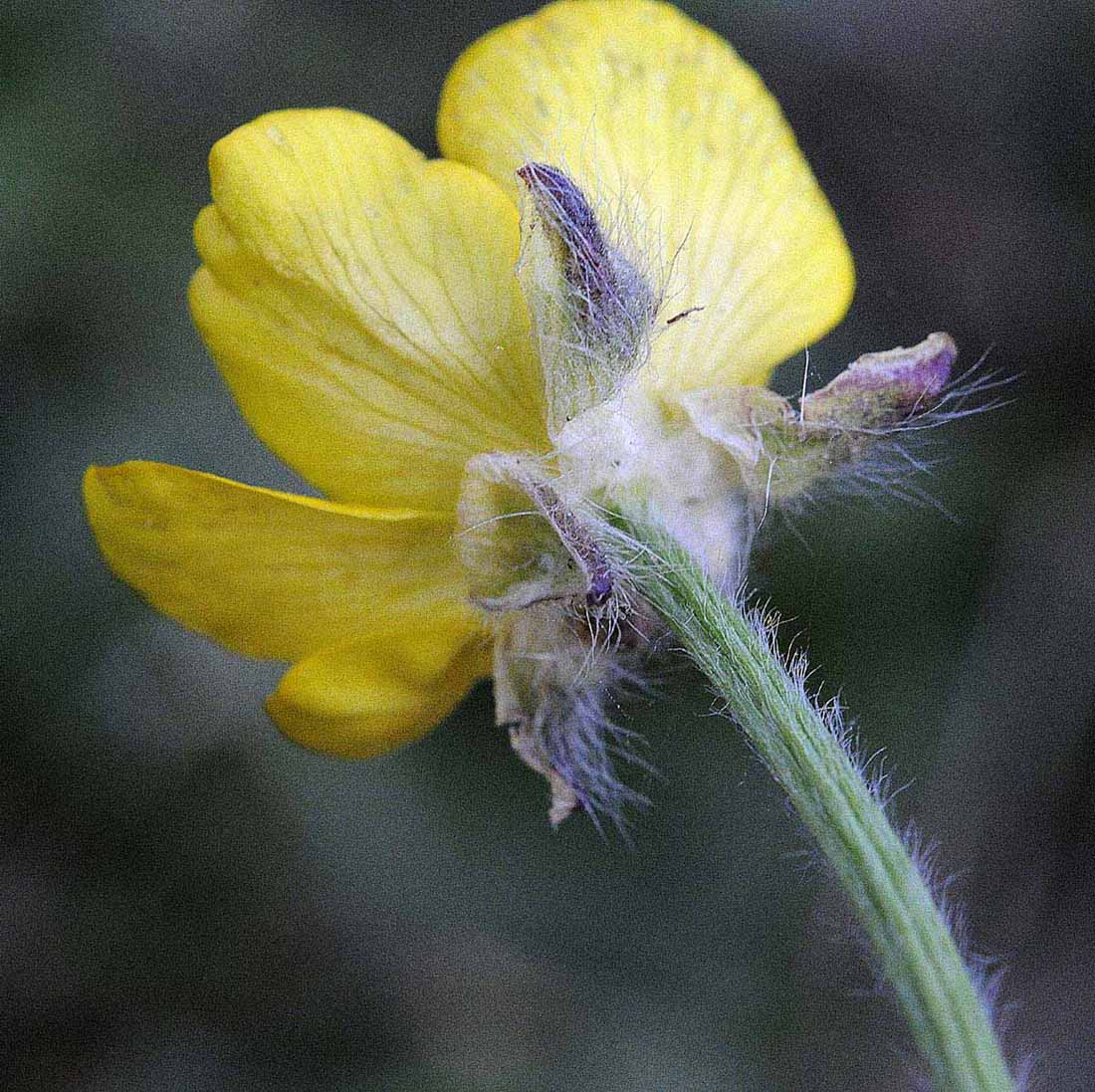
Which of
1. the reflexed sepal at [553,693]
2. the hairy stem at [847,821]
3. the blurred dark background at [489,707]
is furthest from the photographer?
the blurred dark background at [489,707]

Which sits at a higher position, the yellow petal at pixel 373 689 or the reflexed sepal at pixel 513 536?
the reflexed sepal at pixel 513 536

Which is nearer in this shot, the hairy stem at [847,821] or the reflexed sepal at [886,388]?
the hairy stem at [847,821]

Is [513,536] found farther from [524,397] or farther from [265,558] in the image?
[265,558]

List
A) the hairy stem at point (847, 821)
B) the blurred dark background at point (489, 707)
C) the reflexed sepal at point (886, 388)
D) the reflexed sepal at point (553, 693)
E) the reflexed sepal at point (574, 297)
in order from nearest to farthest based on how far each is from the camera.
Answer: the hairy stem at point (847, 821), the reflexed sepal at point (574, 297), the reflexed sepal at point (886, 388), the reflexed sepal at point (553, 693), the blurred dark background at point (489, 707)

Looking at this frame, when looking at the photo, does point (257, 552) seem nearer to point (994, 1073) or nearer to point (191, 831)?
point (994, 1073)

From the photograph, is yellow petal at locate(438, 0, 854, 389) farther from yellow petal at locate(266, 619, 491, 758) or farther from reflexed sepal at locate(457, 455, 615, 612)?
yellow petal at locate(266, 619, 491, 758)

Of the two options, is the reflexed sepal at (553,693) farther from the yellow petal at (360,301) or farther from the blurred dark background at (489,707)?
the blurred dark background at (489,707)

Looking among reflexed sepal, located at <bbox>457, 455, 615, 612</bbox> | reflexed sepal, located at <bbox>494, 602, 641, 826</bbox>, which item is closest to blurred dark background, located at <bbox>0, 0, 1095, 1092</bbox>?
reflexed sepal, located at <bbox>494, 602, 641, 826</bbox>

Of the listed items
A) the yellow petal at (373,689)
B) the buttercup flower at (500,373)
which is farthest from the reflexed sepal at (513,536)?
the yellow petal at (373,689)
